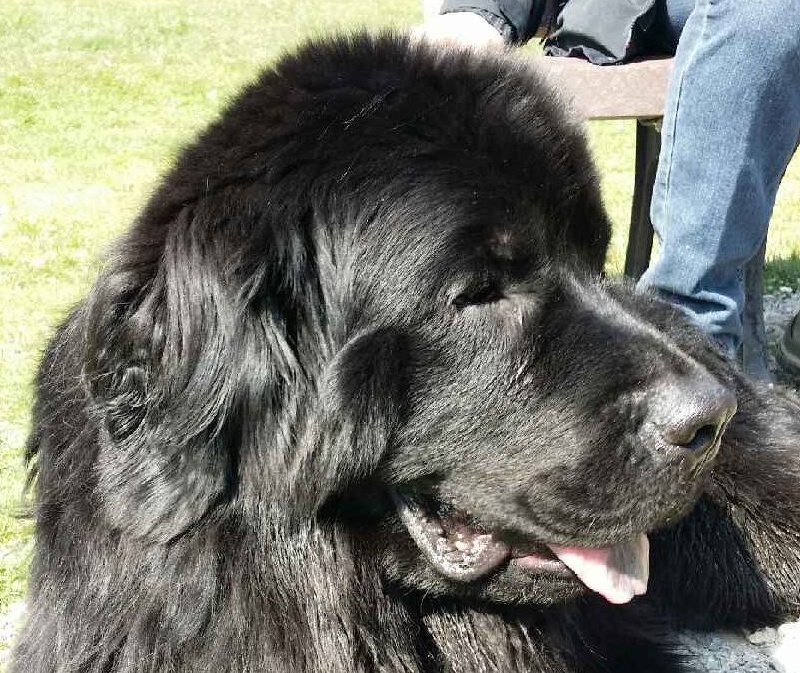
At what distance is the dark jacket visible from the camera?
111 inches

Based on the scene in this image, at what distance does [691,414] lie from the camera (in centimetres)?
162

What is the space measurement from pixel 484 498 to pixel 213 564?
474 millimetres

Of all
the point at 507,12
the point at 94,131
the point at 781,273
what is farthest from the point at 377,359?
the point at 94,131

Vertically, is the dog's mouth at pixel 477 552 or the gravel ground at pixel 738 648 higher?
the dog's mouth at pixel 477 552

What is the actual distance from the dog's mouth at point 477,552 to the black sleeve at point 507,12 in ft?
4.93

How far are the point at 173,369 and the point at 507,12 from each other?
5.78ft

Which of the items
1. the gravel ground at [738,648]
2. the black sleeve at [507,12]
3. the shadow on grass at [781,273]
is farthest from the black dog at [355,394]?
the shadow on grass at [781,273]

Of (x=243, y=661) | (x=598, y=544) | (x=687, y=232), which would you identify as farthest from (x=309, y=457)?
(x=687, y=232)

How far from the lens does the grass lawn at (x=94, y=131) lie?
11.6ft

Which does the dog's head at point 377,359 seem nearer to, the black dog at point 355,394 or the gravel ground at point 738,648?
the black dog at point 355,394

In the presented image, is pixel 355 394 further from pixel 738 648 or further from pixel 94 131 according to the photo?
pixel 94 131

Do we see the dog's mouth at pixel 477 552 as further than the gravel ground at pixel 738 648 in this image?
No

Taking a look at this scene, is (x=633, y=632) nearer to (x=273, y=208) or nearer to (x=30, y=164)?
(x=273, y=208)

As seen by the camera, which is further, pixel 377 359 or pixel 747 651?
pixel 747 651
